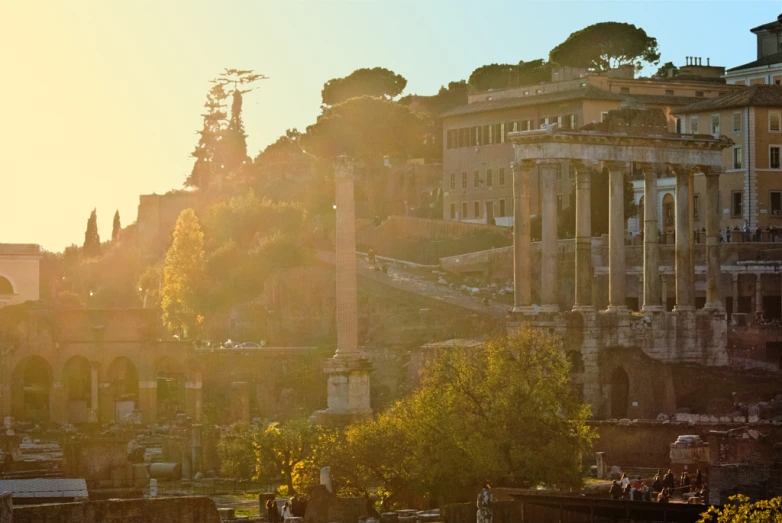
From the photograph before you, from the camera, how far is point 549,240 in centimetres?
6931

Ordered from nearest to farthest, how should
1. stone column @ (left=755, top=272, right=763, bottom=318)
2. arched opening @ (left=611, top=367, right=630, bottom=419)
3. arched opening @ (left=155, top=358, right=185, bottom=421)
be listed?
arched opening @ (left=611, top=367, right=630, bottom=419) → stone column @ (left=755, top=272, right=763, bottom=318) → arched opening @ (left=155, top=358, right=185, bottom=421)

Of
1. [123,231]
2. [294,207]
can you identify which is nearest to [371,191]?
[294,207]

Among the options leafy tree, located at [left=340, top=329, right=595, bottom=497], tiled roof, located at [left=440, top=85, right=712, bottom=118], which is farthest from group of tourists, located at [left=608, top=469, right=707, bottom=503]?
tiled roof, located at [left=440, top=85, right=712, bottom=118]

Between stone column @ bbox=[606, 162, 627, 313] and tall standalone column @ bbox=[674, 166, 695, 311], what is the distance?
2.49m

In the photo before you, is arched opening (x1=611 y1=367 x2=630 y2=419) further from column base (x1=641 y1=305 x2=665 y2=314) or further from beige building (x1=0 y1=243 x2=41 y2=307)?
beige building (x1=0 y1=243 x2=41 y2=307)

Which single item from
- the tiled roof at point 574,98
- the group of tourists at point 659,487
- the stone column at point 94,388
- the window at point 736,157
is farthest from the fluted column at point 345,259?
the tiled roof at point 574,98

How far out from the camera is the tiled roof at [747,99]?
8456cm

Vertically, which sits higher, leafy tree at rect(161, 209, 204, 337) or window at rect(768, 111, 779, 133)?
window at rect(768, 111, 779, 133)

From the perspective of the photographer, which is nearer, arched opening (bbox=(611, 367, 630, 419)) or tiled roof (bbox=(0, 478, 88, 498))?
tiled roof (bbox=(0, 478, 88, 498))

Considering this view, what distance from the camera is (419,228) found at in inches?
3863


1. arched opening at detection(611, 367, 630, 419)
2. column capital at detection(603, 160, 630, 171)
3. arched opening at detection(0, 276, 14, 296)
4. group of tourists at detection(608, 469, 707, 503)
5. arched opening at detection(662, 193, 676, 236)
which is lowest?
group of tourists at detection(608, 469, 707, 503)

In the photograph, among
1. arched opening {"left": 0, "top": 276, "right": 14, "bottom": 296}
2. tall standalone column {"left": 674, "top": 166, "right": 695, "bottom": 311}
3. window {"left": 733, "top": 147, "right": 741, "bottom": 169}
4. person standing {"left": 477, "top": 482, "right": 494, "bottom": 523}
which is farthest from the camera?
arched opening {"left": 0, "top": 276, "right": 14, "bottom": 296}

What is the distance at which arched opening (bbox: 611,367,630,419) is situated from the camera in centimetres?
6862

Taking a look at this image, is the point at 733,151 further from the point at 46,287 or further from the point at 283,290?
the point at 46,287
